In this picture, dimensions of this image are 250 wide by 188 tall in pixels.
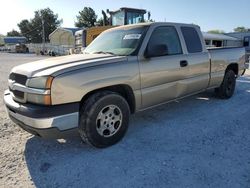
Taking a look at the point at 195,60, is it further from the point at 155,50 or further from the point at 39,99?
the point at 39,99

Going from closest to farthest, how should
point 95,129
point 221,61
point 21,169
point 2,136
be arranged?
1. point 21,169
2. point 95,129
3. point 2,136
4. point 221,61

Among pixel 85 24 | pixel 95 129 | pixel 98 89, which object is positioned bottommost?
pixel 95 129

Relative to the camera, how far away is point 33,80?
11.3 feet

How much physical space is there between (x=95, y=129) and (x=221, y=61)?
3938 mm

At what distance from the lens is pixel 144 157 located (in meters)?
3.63

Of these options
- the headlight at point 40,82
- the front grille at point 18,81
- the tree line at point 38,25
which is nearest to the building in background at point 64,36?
the tree line at point 38,25

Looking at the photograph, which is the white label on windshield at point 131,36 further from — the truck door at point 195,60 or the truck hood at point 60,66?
the truck door at point 195,60

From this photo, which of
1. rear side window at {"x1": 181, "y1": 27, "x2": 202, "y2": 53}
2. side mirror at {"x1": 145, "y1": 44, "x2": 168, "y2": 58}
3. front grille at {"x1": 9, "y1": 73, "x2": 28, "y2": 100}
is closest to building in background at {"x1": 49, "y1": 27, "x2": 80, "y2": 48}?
rear side window at {"x1": 181, "y1": 27, "x2": 202, "y2": 53}

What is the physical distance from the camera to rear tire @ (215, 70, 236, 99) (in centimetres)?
664

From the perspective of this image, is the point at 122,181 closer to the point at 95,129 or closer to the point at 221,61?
the point at 95,129

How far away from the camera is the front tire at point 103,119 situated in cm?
366

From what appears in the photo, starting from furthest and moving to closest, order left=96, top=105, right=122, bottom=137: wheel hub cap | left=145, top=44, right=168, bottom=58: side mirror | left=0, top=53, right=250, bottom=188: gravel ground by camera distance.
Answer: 1. left=145, top=44, right=168, bottom=58: side mirror
2. left=96, top=105, right=122, bottom=137: wheel hub cap
3. left=0, top=53, right=250, bottom=188: gravel ground

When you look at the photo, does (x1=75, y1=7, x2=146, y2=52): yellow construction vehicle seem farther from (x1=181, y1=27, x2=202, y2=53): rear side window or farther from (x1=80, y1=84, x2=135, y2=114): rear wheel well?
(x1=80, y1=84, x2=135, y2=114): rear wheel well

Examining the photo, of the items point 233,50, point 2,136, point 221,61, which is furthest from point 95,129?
point 233,50
